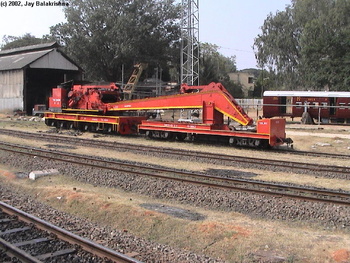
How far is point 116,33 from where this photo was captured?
50.2 m

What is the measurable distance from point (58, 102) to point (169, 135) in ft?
31.8

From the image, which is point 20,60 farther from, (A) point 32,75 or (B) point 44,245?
(B) point 44,245

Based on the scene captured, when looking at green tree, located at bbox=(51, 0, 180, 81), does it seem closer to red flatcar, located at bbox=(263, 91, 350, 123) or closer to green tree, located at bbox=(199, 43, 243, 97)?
green tree, located at bbox=(199, 43, 243, 97)

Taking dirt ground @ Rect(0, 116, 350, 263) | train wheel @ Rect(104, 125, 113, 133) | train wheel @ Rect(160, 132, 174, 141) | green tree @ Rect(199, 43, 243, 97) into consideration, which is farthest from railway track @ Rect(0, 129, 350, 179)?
green tree @ Rect(199, 43, 243, 97)

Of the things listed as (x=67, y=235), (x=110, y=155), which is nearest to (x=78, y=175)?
(x=110, y=155)

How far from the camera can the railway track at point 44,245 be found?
Result: 5.97 m

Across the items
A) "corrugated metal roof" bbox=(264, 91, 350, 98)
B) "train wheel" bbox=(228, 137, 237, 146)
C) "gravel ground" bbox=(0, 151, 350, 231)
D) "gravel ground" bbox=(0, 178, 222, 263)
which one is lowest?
"gravel ground" bbox=(0, 178, 222, 263)

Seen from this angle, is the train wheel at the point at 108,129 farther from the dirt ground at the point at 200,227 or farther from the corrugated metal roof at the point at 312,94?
the corrugated metal roof at the point at 312,94

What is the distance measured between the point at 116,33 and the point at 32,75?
12.1m

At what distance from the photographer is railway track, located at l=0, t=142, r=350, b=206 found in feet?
31.5

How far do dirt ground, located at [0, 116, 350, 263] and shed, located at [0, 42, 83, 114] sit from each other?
33369mm

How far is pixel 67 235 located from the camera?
6.72 metres

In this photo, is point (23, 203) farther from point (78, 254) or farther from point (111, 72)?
point (111, 72)

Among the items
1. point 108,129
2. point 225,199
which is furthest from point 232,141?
point 225,199
